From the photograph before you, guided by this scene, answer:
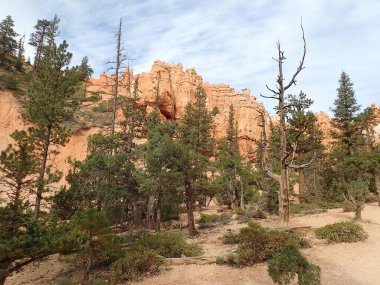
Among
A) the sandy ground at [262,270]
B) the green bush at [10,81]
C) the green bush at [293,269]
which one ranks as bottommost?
the sandy ground at [262,270]

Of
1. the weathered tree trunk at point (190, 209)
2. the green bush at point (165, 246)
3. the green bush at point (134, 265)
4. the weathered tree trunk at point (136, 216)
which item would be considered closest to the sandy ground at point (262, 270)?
the green bush at point (134, 265)

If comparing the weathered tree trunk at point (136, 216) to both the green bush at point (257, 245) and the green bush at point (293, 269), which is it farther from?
the green bush at point (293, 269)

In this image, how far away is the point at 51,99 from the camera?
19062 mm

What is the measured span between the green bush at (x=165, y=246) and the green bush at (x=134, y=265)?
786 millimetres

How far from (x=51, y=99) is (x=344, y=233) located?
17.4 m

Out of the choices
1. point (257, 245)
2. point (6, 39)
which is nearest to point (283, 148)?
point (257, 245)

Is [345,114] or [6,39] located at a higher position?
[6,39]

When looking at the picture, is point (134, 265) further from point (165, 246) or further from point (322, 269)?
point (322, 269)

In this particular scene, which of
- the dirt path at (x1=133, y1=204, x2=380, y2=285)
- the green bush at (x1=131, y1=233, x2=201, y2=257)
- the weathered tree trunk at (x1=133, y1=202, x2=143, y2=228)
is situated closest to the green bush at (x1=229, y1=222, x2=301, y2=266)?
the dirt path at (x1=133, y1=204, x2=380, y2=285)

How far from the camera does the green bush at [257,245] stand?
39.9ft

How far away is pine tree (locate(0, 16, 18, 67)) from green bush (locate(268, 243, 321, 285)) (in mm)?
56239

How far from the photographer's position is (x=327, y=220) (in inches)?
778

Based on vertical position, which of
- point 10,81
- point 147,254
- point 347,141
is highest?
point 10,81

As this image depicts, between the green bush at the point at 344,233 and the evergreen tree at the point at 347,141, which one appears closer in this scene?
the green bush at the point at 344,233
